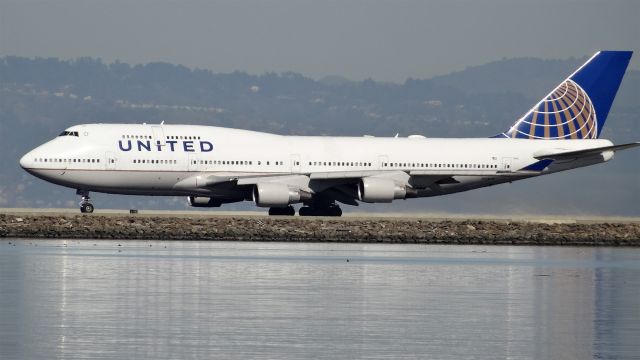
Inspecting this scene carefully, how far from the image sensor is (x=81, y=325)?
2577 cm

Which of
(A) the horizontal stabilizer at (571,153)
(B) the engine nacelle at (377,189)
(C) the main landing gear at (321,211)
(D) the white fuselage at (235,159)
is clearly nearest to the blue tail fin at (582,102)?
(D) the white fuselage at (235,159)

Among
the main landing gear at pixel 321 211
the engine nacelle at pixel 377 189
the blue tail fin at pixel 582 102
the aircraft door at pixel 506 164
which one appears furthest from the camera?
the blue tail fin at pixel 582 102

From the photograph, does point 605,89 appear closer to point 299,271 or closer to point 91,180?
point 91,180

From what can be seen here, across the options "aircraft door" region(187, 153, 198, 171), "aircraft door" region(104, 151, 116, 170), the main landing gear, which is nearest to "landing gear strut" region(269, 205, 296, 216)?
the main landing gear

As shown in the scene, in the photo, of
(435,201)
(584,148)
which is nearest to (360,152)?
(584,148)

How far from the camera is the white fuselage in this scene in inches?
2500

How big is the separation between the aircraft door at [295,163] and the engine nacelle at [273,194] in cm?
190

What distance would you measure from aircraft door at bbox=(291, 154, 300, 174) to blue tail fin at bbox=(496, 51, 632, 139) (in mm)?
12108

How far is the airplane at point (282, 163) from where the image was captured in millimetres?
63562

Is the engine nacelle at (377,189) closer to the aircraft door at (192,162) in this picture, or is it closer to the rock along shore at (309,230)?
the rock along shore at (309,230)

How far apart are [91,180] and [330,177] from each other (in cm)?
981

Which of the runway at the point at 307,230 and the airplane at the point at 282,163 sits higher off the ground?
the airplane at the point at 282,163

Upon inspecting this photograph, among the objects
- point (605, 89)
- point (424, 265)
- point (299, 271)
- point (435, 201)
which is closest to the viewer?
point (299, 271)

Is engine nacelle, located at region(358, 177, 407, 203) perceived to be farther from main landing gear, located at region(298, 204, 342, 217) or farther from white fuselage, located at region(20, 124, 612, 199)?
main landing gear, located at region(298, 204, 342, 217)
